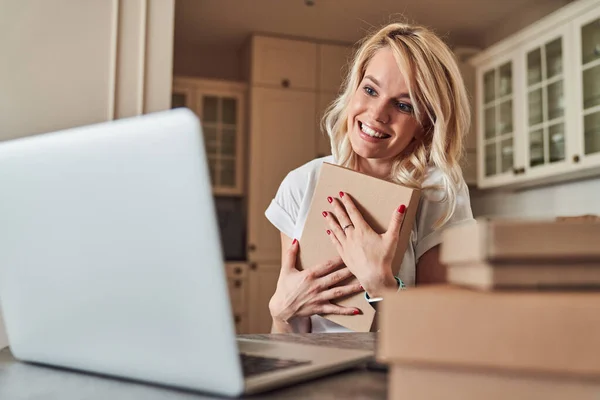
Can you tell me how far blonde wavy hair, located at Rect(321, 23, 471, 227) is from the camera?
4.51ft

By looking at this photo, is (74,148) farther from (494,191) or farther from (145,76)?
(494,191)

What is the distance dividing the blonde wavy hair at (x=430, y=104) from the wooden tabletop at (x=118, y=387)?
2.61 feet

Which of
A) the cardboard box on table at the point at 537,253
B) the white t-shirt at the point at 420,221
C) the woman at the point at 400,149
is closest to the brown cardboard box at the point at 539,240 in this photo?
the cardboard box on table at the point at 537,253

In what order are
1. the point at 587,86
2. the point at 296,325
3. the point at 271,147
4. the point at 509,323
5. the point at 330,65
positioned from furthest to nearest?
the point at 330,65 → the point at 271,147 → the point at 587,86 → the point at 296,325 → the point at 509,323

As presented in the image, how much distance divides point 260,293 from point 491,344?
12.7ft

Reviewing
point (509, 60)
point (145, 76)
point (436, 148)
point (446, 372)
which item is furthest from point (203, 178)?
point (509, 60)

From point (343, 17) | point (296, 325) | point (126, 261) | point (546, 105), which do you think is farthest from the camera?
point (343, 17)

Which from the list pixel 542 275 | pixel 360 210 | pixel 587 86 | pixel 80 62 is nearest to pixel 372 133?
pixel 360 210

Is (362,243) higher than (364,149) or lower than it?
lower

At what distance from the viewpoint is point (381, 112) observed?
4.60 feet

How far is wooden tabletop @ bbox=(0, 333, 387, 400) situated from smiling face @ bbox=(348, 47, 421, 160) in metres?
0.87

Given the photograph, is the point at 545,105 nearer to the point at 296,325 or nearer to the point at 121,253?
the point at 296,325

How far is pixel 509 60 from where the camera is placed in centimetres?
351

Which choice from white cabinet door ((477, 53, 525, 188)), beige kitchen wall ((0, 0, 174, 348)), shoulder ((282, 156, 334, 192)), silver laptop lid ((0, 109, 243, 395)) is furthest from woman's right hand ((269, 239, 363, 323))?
white cabinet door ((477, 53, 525, 188))
